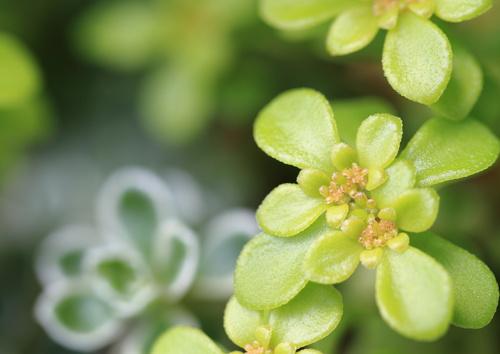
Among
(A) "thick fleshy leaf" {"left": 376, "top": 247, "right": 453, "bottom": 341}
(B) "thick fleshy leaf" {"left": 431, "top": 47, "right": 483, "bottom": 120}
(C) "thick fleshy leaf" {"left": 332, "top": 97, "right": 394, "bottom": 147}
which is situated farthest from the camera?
(C) "thick fleshy leaf" {"left": 332, "top": 97, "right": 394, "bottom": 147}

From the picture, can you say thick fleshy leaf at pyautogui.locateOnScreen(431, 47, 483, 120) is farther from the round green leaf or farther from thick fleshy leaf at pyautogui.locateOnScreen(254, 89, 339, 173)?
the round green leaf

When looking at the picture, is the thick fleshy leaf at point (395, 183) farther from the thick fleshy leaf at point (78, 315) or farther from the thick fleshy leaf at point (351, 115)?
the thick fleshy leaf at point (78, 315)

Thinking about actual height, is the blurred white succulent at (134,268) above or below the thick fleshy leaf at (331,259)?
below

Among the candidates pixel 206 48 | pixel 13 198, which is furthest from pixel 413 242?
pixel 13 198

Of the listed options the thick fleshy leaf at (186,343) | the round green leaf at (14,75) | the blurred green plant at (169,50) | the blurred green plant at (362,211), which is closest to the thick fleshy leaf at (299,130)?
the blurred green plant at (362,211)

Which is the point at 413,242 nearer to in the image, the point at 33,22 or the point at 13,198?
the point at 13,198

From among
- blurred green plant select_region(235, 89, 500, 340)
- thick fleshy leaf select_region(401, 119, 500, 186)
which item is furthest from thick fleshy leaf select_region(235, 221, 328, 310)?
thick fleshy leaf select_region(401, 119, 500, 186)

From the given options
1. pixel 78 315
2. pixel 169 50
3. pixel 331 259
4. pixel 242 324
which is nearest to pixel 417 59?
pixel 331 259
